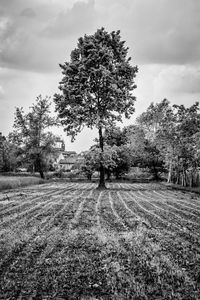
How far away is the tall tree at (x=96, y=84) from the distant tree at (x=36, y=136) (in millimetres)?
21984

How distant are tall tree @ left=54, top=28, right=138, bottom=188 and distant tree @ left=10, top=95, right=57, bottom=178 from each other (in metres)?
22.0

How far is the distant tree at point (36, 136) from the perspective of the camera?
41.5m

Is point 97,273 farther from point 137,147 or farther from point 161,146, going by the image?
point 137,147

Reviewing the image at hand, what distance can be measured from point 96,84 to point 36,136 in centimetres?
2469

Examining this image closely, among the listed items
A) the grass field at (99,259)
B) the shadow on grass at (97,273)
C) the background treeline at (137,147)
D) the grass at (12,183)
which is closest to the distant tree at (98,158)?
the background treeline at (137,147)

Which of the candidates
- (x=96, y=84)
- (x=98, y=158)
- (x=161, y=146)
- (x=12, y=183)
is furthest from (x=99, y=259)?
(x=161, y=146)

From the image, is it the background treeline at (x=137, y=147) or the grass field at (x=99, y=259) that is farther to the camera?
the background treeline at (x=137, y=147)

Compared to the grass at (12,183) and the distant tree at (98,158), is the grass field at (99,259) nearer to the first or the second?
the distant tree at (98,158)

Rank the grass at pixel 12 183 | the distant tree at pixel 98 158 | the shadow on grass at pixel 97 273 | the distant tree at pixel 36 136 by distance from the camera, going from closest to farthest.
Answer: the shadow on grass at pixel 97 273, the distant tree at pixel 98 158, the grass at pixel 12 183, the distant tree at pixel 36 136

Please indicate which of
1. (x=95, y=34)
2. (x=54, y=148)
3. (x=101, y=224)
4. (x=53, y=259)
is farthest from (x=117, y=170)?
(x=53, y=259)

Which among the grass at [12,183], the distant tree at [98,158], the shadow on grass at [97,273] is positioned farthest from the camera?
the grass at [12,183]

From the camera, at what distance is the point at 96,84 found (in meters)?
20.4

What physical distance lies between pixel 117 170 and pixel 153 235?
40.1m

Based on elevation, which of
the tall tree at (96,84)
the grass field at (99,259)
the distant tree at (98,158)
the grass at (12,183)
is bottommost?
the grass at (12,183)
